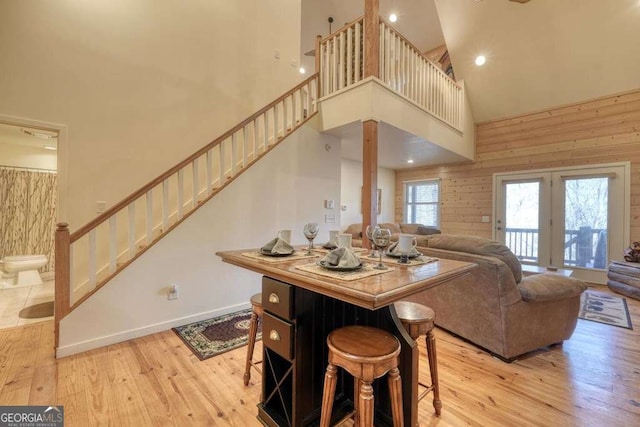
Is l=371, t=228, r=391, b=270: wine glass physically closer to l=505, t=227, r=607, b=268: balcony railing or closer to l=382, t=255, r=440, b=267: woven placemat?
l=382, t=255, r=440, b=267: woven placemat

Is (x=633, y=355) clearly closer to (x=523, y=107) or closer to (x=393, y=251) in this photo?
(x=393, y=251)

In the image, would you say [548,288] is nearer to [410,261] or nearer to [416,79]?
[410,261]

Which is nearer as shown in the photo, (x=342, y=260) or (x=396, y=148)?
(x=342, y=260)

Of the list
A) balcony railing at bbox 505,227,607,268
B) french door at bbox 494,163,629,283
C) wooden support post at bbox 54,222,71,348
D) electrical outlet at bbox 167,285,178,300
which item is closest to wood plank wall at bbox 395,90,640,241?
french door at bbox 494,163,629,283

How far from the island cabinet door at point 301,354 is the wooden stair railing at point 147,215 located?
67.0 inches

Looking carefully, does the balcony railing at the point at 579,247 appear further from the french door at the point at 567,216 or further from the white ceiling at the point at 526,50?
the white ceiling at the point at 526,50

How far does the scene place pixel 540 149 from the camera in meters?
5.15

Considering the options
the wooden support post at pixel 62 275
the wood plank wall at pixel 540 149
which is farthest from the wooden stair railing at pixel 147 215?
the wood plank wall at pixel 540 149

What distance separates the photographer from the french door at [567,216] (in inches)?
175

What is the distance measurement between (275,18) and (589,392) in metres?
5.45

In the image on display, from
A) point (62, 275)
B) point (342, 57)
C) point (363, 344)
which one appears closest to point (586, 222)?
point (342, 57)

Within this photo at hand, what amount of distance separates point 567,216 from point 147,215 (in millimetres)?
6453

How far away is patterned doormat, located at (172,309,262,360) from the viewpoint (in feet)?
7.56

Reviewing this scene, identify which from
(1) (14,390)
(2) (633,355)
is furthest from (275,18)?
(2) (633,355)
